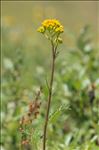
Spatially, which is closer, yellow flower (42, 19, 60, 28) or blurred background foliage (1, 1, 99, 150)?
yellow flower (42, 19, 60, 28)

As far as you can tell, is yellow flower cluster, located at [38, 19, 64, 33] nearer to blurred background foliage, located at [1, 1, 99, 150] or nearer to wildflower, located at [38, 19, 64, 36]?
wildflower, located at [38, 19, 64, 36]

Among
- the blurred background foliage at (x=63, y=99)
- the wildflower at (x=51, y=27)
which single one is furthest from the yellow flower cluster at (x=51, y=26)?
the blurred background foliage at (x=63, y=99)

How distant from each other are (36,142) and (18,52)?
1438 millimetres

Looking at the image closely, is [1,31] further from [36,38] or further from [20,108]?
[20,108]

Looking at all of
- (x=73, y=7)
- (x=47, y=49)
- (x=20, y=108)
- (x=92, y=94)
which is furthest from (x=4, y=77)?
(x=73, y=7)

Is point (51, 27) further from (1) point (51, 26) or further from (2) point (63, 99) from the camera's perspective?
(2) point (63, 99)

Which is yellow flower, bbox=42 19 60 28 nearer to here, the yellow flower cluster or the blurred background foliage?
the yellow flower cluster

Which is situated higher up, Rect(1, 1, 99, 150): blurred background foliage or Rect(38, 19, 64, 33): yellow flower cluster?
Rect(38, 19, 64, 33): yellow flower cluster

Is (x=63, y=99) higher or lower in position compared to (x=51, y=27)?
lower

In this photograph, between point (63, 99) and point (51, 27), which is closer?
point (51, 27)

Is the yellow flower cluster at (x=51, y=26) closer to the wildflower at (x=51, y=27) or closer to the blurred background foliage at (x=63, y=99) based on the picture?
the wildflower at (x=51, y=27)

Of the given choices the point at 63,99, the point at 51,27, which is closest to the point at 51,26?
the point at 51,27

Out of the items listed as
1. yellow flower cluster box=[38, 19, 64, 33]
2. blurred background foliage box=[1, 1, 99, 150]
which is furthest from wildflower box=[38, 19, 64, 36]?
blurred background foliage box=[1, 1, 99, 150]

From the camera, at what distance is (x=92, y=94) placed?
3445mm
